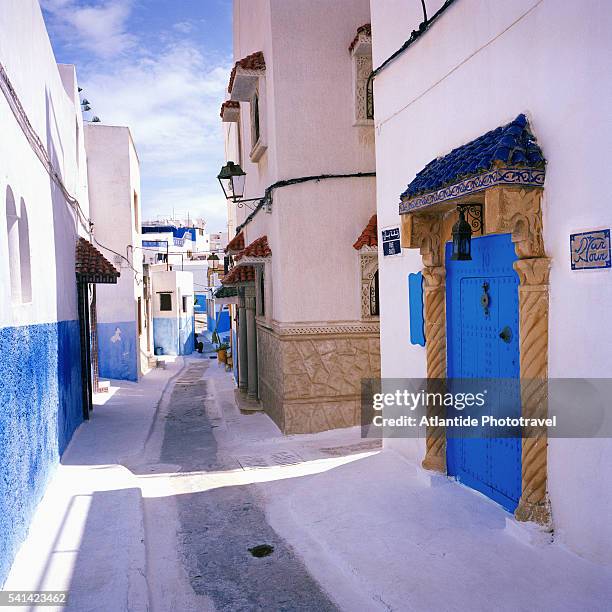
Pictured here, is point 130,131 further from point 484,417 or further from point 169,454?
point 484,417

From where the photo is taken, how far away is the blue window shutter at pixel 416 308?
590 centimetres

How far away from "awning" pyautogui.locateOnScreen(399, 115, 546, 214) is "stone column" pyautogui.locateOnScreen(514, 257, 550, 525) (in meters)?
0.60

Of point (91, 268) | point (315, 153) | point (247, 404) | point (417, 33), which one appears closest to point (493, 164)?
point (417, 33)

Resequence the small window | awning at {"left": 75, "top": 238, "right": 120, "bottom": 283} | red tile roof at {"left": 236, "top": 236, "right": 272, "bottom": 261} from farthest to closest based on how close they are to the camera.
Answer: the small window → awning at {"left": 75, "top": 238, "right": 120, "bottom": 283} → red tile roof at {"left": 236, "top": 236, "right": 272, "bottom": 261}

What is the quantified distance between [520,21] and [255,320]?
30.9 ft

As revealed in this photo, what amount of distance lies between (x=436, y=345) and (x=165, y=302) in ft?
82.7

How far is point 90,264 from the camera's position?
11.0 meters

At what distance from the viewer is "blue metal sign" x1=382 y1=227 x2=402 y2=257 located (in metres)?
6.44

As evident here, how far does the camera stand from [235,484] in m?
7.39

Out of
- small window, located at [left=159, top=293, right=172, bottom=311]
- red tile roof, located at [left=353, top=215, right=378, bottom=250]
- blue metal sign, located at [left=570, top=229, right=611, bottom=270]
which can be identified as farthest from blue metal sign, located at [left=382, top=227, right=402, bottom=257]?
small window, located at [left=159, top=293, right=172, bottom=311]

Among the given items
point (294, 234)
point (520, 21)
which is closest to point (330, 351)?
point (294, 234)

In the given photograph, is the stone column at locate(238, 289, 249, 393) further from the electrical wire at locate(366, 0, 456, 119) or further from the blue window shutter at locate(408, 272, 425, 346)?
the blue window shutter at locate(408, 272, 425, 346)

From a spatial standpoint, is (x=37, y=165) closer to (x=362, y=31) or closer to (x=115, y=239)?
(x=362, y=31)

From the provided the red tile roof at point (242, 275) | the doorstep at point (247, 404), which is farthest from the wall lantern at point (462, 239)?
the doorstep at point (247, 404)
